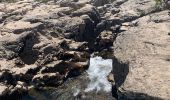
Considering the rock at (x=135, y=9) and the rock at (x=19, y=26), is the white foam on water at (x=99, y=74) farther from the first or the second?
the rock at (x=135, y=9)

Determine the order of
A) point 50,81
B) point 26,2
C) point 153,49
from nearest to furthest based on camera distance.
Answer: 1. point 153,49
2. point 50,81
3. point 26,2

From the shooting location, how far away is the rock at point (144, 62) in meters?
36.5

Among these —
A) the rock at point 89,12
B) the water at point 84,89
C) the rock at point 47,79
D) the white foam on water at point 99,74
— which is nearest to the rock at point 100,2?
the rock at point 89,12

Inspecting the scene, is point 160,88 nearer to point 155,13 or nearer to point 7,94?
point 7,94

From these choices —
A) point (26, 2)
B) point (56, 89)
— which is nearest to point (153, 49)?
point (56, 89)

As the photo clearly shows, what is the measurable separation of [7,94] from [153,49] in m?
22.0

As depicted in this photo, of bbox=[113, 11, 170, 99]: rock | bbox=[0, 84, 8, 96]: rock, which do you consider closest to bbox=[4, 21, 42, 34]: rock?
bbox=[0, 84, 8, 96]: rock

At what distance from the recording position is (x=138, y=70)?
40469mm

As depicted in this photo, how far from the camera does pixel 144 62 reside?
42.2 meters

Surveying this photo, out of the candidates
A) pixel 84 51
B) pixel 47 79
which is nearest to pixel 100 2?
pixel 84 51

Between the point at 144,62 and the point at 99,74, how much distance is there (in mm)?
13384

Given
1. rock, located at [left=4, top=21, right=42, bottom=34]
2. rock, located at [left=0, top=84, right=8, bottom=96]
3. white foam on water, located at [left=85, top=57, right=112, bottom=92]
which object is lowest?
white foam on water, located at [left=85, top=57, right=112, bottom=92]

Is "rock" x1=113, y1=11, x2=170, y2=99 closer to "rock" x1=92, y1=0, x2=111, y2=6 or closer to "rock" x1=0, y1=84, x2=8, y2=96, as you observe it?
"rock" x1=0, y1=84, x2=8, y2=96

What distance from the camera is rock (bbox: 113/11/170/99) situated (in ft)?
120
